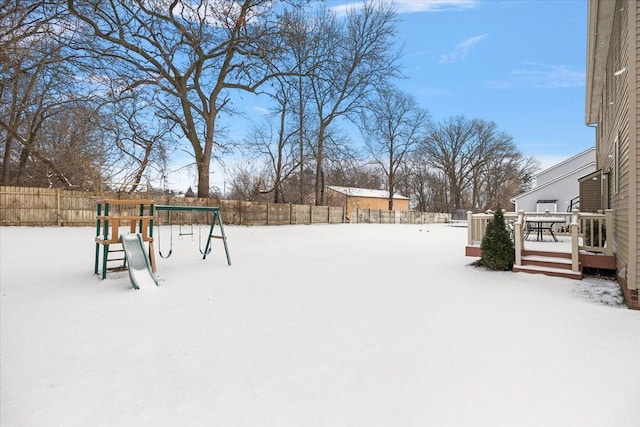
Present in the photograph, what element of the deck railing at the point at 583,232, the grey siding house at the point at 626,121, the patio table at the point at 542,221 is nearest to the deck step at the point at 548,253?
the deck railing at the point at 583,232

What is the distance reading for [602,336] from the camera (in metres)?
3.25

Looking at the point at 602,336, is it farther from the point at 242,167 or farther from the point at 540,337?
the point at 242,167

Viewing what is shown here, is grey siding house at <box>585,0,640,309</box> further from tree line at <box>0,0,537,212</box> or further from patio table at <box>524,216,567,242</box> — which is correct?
tree line at <box>0,0,537,212</box>

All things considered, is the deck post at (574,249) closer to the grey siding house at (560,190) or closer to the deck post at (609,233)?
the deck post at (609,233)

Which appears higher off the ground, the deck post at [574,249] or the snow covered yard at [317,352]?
the deck post at [574,249]

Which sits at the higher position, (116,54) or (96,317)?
(116,54)

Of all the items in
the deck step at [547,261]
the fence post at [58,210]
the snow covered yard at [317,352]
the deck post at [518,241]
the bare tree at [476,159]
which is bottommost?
the snow covered yard at [317,352]

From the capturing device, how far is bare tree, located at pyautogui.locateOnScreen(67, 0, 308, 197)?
13.2 m

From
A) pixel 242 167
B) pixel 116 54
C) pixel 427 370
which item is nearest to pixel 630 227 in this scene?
pixel 427 370

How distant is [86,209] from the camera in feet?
41.9

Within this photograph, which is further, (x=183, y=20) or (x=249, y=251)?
(x=183, y=20)

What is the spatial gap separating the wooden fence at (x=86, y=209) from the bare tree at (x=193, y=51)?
230cm

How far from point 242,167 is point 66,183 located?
13.6m

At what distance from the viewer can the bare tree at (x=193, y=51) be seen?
13188mm
